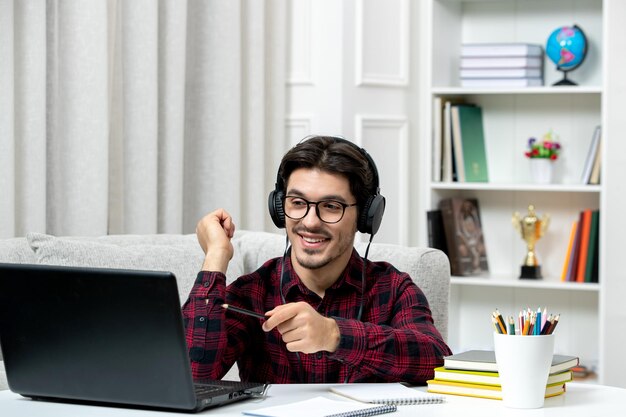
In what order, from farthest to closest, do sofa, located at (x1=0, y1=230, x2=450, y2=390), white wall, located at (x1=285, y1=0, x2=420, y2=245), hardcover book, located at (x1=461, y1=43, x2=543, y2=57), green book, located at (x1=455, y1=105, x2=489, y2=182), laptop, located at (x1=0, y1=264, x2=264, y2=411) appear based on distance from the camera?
green book, located at (x1=455, y1=105, x2=489, y2=182)
hardcover book, located at (x1=461, y1=43, x2=543, y2=57)
white wall, located at (x1=285, y1=0, x2=420, y2=245)
sofa, located at (x1=0, y1=230, x2=450, y2=390)
laptop, located at (x1=0, y1=264, x2=264, y2=411)

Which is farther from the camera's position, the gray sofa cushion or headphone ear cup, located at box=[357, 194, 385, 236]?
the gray sofa cushion

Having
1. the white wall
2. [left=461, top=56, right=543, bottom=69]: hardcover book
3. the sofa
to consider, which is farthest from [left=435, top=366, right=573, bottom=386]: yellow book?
Result: [left=461, top=56, right=543, bottom=69]: hardcover book

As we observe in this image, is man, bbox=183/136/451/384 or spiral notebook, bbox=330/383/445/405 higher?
man, bbox=183/136/451/384

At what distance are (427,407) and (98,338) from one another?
0.47 m

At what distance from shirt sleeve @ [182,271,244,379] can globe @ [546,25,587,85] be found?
236 centimetres

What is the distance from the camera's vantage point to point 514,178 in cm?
392

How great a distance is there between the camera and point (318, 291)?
184 cm

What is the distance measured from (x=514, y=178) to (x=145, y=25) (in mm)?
1701

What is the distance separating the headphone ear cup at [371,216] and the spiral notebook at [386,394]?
376 millimetres

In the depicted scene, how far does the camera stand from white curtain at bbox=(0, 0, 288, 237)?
2.61 meters

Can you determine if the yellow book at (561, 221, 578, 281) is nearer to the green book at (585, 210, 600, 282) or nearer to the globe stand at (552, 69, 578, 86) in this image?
the green book at (585, 210, 600, 282)

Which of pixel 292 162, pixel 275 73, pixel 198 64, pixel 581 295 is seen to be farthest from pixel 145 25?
pixel 581 295

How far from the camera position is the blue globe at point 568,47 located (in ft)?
12.0

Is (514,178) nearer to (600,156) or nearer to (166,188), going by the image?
(600,156)
